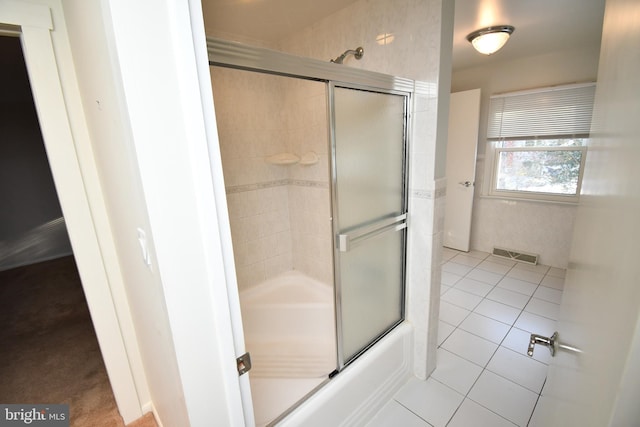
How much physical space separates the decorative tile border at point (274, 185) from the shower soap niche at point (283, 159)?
22cm

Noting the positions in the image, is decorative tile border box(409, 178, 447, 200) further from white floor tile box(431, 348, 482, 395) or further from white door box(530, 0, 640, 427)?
white floor tile box(431, 348, 482, 395)

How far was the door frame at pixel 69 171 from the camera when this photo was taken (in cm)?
113

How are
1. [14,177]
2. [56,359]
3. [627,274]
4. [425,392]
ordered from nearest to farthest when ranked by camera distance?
[627,274] → [425,392] → [56,359] → [14,177]

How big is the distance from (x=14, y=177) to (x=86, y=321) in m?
2.97

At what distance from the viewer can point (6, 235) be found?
3873 mm

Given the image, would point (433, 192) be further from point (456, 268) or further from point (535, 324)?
point (456, 268)

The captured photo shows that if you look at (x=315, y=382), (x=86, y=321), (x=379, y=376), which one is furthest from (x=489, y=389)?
(x=86, y=321)

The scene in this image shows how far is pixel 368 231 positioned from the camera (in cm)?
145

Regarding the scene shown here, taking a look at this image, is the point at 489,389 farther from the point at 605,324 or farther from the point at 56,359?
the point at 56,359

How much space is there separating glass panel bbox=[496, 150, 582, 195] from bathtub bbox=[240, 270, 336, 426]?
282cm

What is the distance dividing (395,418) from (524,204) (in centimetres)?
Result: 302

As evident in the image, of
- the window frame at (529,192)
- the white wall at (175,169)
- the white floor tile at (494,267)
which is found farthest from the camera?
the white floor tile at (494,267)

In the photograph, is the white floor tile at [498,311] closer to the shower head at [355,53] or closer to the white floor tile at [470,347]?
the white floor tile at [470,347]

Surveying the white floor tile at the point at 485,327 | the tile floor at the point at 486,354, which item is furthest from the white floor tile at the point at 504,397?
the white floor tile at the point at 485,327
